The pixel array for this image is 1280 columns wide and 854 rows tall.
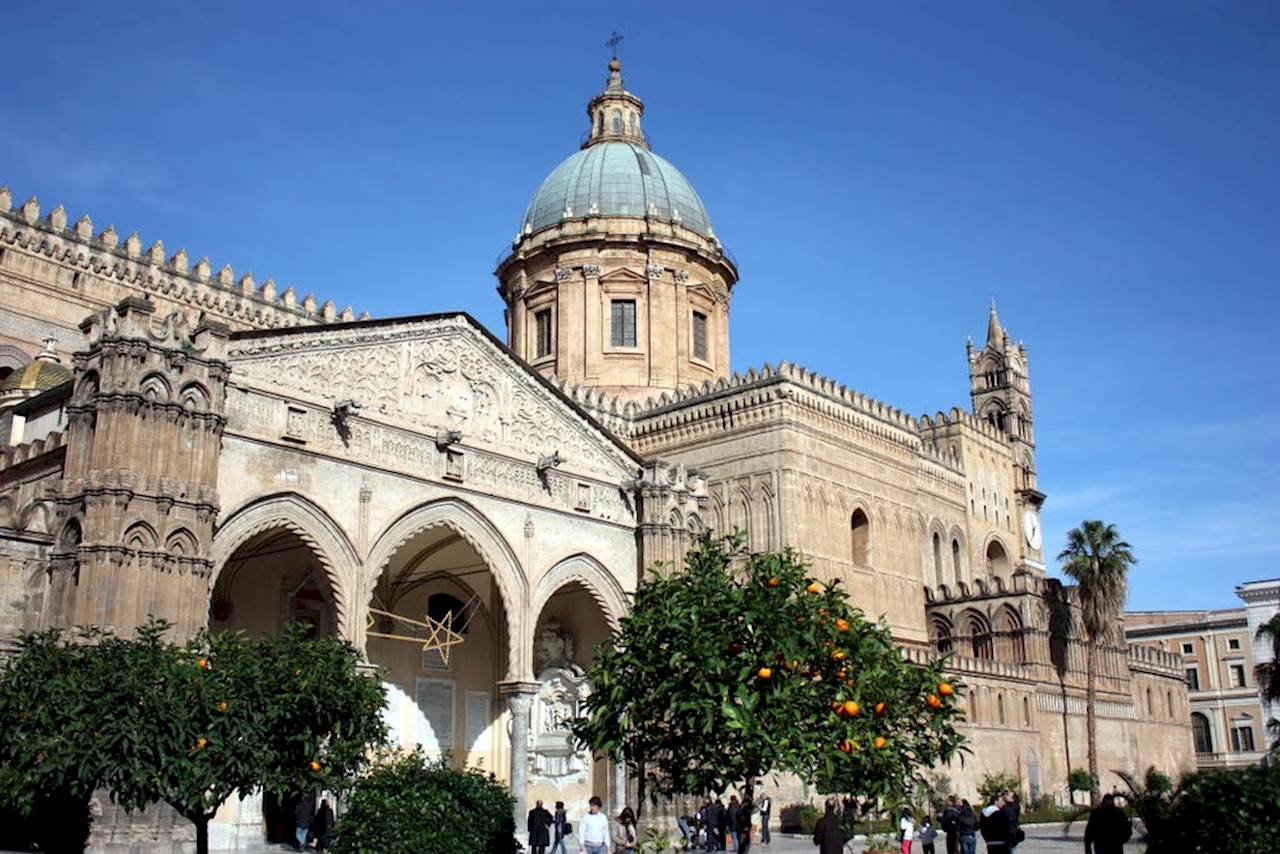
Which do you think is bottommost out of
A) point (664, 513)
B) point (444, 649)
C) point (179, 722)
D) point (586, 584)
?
point (179, 722)

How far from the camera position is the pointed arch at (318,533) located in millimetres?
22547

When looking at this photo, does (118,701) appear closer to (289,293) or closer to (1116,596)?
(289,293)

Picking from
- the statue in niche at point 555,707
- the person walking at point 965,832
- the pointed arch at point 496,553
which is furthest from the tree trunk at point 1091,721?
the person walking at point 965,832

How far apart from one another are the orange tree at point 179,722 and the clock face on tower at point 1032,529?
139 feet

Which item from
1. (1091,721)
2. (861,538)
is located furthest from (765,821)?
(1091,721)

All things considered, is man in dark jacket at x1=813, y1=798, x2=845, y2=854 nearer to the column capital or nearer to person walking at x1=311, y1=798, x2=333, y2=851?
person walking at x1=311, y1=798, x2=333, y2=851

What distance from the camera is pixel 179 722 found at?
14367 millimetres

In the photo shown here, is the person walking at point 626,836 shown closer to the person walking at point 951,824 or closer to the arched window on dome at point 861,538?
the person walking at point 951,824

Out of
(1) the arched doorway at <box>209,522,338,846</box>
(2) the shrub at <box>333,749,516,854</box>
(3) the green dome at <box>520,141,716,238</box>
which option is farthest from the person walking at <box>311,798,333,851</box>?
(3) the green dome at <box>520,141,716,238</box>

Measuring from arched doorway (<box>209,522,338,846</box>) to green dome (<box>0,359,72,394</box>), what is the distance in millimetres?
6516

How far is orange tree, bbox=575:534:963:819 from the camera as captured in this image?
12.2 metres

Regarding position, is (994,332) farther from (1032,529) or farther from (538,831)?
(538,831)

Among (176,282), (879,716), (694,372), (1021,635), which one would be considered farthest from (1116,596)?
(879,716)

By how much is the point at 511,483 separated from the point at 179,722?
13.2 m
